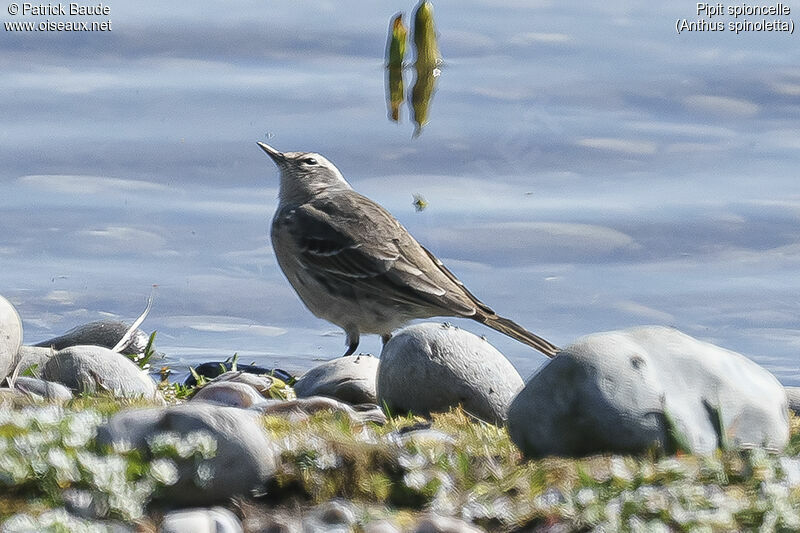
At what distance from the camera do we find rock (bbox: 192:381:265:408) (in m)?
5.38

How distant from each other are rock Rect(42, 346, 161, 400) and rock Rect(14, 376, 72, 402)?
0.13 m

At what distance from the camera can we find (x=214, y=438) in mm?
3559

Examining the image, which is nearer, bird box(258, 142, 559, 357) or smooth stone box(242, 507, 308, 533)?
smooth stone box(242, 507, 308, 533)

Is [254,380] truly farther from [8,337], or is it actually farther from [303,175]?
[303,175]

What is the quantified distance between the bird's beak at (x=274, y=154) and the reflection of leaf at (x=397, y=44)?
622cm

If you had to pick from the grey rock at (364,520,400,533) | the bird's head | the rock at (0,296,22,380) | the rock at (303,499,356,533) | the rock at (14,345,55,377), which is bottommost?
the rock at (14,345,55,377)

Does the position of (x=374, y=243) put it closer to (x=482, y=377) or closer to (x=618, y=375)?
(x=482, y=377)

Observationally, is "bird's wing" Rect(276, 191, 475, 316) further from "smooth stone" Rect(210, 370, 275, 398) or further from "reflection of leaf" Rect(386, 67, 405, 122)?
"reflection of leaf" Rect(386, 67, 405, 122)

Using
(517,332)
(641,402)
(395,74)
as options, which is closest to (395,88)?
(395,74)

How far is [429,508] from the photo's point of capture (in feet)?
11.5

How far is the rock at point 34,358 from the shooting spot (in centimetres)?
633

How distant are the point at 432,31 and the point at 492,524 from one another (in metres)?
1.49

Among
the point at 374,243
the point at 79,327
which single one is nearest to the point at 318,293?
the point at 374,243

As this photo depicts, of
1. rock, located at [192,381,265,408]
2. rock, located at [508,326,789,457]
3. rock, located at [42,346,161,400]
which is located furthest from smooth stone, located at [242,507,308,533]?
rock, located at [42,346,161,400]
